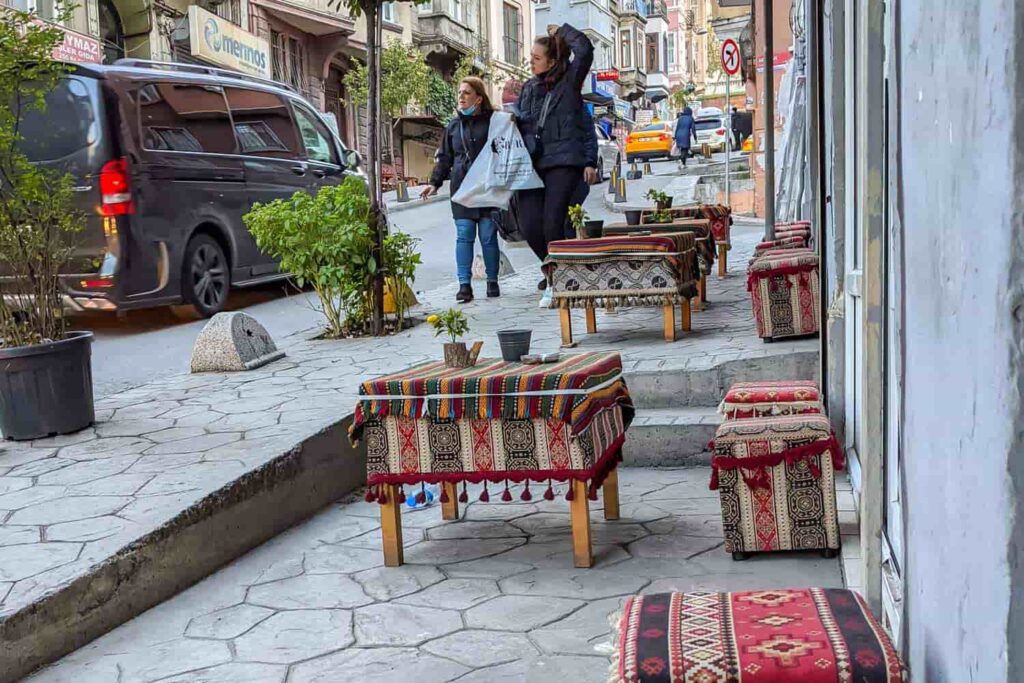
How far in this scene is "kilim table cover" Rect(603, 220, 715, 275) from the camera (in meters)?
8.12

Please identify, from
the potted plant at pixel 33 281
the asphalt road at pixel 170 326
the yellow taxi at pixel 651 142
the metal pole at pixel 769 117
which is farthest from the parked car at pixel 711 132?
the potted plant at pixel 33 281

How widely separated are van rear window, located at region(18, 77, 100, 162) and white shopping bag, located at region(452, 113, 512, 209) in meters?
2.87

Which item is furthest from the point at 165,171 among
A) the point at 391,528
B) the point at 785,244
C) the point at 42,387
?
the point at 391,528

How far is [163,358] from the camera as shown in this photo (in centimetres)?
862

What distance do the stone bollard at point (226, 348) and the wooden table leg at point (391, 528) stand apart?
11.1 ft

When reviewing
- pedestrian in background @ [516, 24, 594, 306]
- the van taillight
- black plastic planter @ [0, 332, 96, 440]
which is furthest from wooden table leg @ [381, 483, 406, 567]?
the van taillight

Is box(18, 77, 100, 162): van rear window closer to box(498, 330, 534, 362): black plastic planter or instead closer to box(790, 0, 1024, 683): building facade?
box(498, 330, 534, 362): black plastic planter

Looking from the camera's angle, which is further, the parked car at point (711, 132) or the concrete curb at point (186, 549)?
the parked car at point (711, 132)

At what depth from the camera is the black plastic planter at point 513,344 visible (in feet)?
15.4

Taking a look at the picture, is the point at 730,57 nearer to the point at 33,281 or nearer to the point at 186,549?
the point at 33,281

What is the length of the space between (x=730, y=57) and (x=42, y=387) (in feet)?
48.6

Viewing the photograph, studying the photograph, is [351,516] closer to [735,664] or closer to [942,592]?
[735,664]

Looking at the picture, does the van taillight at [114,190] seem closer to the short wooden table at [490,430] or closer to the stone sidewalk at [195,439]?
the stone sidewalk at [195,439]

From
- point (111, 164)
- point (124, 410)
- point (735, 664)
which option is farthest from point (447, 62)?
point (735, 664)
